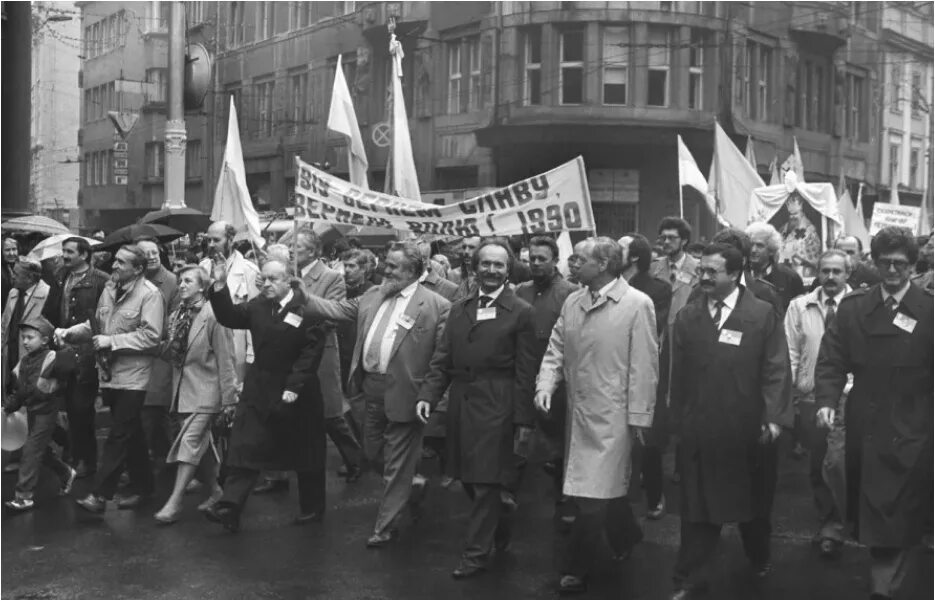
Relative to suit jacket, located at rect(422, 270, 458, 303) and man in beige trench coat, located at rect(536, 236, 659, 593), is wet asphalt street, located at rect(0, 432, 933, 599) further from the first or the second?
suit jacket, located at rect(422, 270, 458, 303)

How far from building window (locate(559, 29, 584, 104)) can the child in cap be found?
78.4ft

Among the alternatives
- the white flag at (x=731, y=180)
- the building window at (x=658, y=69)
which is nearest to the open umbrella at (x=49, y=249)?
the white flag at (x=731, y=180)

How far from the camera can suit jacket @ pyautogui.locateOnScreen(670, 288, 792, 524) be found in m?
6.55

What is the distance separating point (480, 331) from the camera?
7402 millimetres

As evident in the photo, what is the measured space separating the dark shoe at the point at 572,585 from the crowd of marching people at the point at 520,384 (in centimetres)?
2

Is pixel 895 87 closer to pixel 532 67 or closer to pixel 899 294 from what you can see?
pixel 532 67

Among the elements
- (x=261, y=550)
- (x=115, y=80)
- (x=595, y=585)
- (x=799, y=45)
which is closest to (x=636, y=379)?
(x=595, y=585)

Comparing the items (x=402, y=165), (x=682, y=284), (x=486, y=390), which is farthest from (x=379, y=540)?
(x=402, y=165)

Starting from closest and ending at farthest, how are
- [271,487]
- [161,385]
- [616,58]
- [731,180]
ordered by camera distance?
1. [161,385]
2. [271,487]
3. [731,180]
4. [616,58]

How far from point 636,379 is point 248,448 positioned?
2.71 m

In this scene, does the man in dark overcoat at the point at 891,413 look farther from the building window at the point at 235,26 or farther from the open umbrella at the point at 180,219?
the building window at the point at 235,26

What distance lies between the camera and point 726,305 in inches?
263

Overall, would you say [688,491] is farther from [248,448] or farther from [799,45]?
[799,45]

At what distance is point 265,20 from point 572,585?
37.1 m
